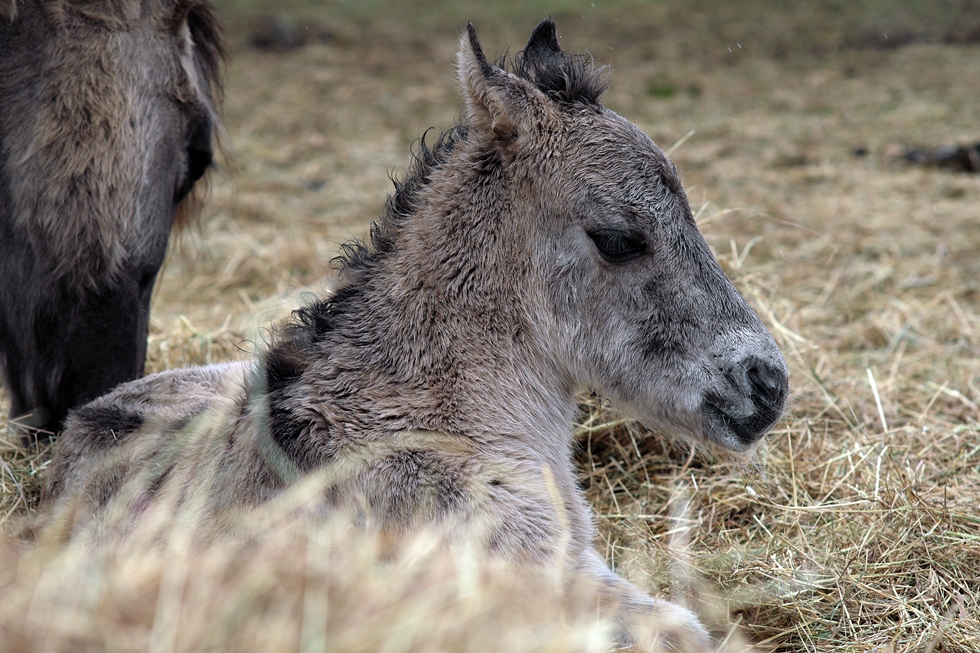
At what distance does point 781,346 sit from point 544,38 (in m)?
2.33

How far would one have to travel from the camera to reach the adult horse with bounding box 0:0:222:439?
143 inches

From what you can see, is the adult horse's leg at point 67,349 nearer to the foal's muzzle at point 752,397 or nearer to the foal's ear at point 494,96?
the foal's ear at point 494,96

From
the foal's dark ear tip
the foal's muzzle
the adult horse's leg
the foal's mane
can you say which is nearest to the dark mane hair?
the foal's mane

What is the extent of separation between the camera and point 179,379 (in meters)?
3.61

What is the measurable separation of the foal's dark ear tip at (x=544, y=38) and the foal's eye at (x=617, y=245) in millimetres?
787

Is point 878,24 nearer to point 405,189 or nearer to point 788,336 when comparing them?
point 788,336

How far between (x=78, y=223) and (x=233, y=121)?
9.37m

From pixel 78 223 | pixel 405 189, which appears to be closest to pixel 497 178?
pixel 405 189

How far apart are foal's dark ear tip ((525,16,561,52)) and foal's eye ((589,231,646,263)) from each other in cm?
79

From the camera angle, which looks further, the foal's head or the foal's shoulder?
the foal's shoulder

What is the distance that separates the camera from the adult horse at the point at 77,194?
3.63 metres

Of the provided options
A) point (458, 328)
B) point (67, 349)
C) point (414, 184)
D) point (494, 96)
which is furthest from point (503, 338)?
point (67, 349)

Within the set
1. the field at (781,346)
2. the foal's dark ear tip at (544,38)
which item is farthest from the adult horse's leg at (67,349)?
the foal's dark ear tip at (544,38)

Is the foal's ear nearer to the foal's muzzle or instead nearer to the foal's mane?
the foal's mane
